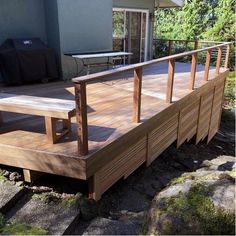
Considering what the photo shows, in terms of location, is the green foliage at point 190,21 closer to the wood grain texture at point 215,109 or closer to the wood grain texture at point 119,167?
the wood grain texture at point 215,109

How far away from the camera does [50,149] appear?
2.74 metres

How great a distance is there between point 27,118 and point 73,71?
2.79 meters

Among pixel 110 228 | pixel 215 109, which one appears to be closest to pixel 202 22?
pixel 215 109

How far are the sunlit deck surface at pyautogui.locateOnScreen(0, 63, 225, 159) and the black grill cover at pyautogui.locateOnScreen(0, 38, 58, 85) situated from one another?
0.21 meters

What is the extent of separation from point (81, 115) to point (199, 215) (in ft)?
3.87

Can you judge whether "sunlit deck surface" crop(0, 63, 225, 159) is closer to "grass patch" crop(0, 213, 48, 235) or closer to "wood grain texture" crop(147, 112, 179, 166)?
"wood grain texture" crop(147, 112, 179, 166)

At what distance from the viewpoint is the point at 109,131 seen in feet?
10.4

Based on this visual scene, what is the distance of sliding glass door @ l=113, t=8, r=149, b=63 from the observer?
819 centimetres

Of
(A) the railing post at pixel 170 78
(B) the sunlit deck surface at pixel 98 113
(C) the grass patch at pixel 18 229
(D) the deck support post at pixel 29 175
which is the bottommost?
(C) the grass patch at pixel 18 229

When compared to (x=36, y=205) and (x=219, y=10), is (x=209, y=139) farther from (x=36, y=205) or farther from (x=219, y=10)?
(x=219, y=10)

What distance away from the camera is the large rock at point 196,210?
6.36 ft

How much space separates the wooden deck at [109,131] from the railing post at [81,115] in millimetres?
83

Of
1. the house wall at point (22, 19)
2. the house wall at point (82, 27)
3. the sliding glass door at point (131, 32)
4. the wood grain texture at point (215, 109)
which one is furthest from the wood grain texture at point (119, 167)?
the sliding glass door at point (131, 32)

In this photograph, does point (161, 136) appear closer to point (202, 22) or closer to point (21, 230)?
point (21, 230)
